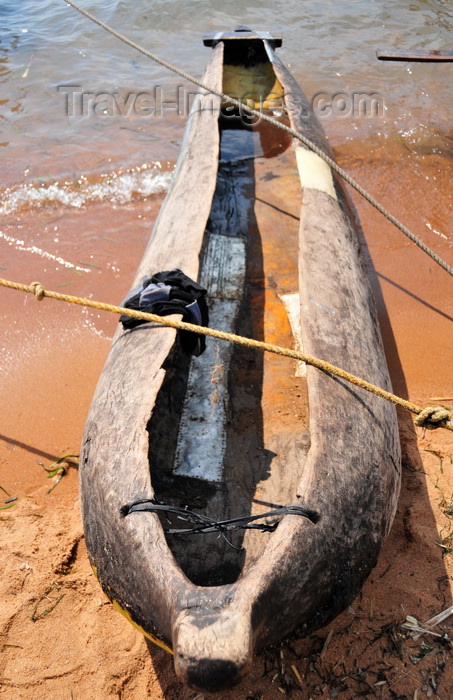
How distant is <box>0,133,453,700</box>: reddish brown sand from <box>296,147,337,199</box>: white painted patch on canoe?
2.98 feet

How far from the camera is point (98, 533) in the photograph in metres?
2.19

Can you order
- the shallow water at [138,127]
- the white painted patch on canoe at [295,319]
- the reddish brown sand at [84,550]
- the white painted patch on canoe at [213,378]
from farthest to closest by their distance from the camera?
the shallow water at [138,127] → the white painted patch on canoe at [295,319] → the white painted patch on canoe at [213,378] → the reddish brown sand at [84,550]

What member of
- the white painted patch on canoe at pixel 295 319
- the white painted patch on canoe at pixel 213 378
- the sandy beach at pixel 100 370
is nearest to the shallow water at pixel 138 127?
the sandy beach at pixel 100 370

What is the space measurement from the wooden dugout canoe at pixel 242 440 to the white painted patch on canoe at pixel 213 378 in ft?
0.03

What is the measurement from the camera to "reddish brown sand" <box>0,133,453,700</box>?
7.52 ft

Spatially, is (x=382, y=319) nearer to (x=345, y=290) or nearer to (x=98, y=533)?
(x=345, y=290)

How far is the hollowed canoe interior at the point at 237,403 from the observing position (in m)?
2.72

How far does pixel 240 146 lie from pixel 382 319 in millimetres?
2662

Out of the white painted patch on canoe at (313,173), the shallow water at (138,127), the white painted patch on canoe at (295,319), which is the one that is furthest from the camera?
the shallow water at (138,127)

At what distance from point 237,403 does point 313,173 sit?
6.79 ft

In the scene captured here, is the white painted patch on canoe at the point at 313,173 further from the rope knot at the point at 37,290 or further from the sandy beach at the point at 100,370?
the rope knot at the point at 37,290

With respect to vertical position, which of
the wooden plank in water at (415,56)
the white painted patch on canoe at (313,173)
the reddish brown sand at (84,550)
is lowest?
the reddish brown sand at (84,550)

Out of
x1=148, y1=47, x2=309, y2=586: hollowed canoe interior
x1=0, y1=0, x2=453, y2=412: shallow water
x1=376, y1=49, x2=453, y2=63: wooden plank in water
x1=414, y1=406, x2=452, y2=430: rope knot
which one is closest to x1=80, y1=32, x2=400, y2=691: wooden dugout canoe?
x1=148, y1=47, x2=309, y2=586: hollowed canoe interior

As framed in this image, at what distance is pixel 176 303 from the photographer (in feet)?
9.16
